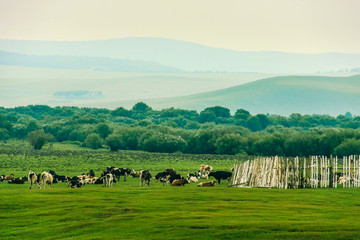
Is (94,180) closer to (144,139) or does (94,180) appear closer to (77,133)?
(144,139)

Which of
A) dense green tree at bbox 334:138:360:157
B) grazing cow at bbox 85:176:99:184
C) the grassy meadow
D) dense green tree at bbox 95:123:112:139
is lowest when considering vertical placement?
the grassy meadow

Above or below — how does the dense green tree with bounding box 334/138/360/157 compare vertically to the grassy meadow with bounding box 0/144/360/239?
above

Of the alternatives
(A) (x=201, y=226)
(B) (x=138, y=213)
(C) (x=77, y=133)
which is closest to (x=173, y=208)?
(B) (x=138, y=213)

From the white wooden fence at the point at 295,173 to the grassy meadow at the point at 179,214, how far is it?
230 centimetres

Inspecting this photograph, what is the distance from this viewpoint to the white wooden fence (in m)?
42.9

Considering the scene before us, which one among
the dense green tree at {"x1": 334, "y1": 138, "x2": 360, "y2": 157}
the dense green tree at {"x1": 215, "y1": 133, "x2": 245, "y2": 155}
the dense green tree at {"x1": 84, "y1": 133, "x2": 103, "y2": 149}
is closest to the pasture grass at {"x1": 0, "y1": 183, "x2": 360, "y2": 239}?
the dense green tree at {"x1": 334, "y1": 138, "x2": 360, "y2": 157}

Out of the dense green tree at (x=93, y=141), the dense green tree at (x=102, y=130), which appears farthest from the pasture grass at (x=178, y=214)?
the dense green tree at (x=102, y=130)

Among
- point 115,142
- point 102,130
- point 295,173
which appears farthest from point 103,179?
point 102,130

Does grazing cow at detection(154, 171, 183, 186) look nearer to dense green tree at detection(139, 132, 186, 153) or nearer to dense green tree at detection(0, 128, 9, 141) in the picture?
dense green tree at detection(139, 132, 186, 153)

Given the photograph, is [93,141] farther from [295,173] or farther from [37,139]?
[295,173]

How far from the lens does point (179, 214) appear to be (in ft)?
90.0

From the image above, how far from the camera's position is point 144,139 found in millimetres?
128250

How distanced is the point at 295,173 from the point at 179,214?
17.4 metres

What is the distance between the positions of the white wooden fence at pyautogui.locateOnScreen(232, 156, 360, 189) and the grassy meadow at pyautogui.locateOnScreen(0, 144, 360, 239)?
2.30 m
